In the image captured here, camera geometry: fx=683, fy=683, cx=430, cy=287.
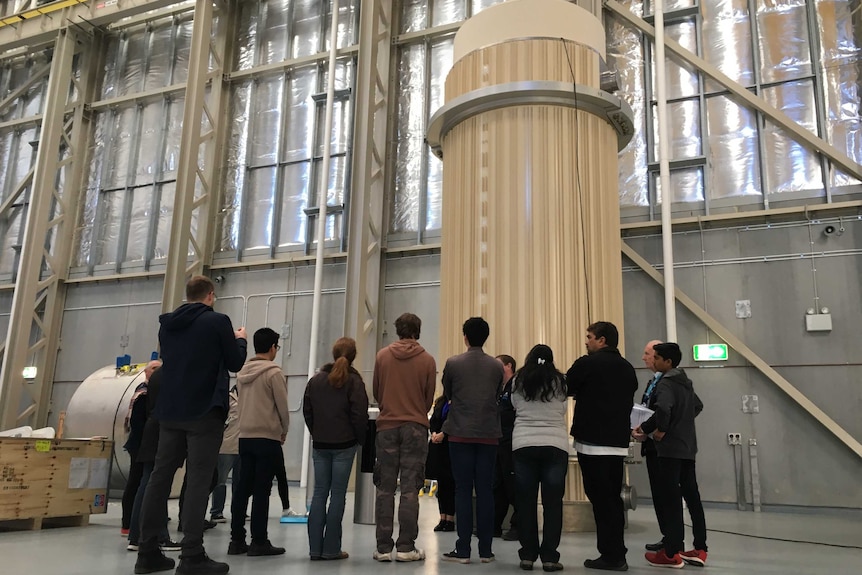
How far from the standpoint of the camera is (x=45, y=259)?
13625mm

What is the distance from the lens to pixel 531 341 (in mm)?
5930

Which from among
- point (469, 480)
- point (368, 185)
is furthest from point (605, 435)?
point (368, 185)

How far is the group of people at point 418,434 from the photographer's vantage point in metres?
3.71

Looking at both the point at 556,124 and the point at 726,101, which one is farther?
the point at 726,101

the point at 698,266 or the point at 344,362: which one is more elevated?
the point at 698,266

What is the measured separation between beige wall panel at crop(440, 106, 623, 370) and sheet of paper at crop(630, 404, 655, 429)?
132cm

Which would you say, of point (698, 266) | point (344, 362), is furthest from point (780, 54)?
point (344, 362)

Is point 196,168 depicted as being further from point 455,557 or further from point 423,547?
point 455,557

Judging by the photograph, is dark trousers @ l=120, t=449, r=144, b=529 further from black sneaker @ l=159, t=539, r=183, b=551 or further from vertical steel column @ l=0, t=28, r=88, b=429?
vertical steel column @ l=0, t=28, r=88, b=429

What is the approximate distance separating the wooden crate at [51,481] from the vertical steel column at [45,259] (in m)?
7.70

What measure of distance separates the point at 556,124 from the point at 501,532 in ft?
12.0

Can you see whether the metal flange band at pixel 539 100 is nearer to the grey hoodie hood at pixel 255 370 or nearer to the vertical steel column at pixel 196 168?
the grey hoodie hood at pixel 255 370

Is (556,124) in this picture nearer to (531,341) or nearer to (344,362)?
(531,341)

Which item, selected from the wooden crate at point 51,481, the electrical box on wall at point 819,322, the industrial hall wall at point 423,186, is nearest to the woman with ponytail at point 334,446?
the industrial hall wall at point 423,186
